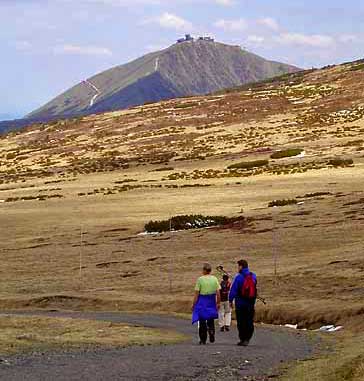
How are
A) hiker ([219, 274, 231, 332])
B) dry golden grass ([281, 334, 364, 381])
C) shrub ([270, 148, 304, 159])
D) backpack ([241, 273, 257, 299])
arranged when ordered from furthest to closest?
shrub ([270, 148, 304, 159]) → hiker ([219, 274, 231, 332]) → backpack ([241, 273, 257, 299]) → dry golden grass ([281, 334, 364, 381])

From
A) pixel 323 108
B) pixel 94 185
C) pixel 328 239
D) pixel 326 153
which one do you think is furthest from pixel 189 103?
pixel 328 239

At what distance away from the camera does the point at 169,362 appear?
19922 millimetres

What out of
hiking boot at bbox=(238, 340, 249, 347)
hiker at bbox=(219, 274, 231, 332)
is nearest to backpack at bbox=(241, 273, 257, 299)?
hiking boot at bbox=(238, 340, 249, 347)

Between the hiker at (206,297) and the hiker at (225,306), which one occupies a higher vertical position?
the hiker at (206,297)

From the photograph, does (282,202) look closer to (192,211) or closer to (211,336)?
(192,211)

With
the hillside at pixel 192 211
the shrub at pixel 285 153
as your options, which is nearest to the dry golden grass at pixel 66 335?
the hillside at pixel 192 211

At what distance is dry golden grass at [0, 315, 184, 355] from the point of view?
23062 millimetres

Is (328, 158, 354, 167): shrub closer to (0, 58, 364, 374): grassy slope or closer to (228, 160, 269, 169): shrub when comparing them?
(0, 58, 364, 374): grassy slope

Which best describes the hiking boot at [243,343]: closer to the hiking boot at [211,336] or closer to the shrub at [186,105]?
the hiking boot at [211,336]

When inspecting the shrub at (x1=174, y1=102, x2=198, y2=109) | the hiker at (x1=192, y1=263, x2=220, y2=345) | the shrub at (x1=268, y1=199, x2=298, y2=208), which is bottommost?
the shrub at (x1=268, y1=199, x2=298, y2=208)

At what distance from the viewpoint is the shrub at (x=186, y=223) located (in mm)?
56812

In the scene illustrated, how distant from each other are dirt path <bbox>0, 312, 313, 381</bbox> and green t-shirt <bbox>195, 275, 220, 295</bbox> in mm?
1486

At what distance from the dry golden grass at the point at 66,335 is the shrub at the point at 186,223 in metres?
27.1

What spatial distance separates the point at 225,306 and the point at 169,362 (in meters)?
7.71
